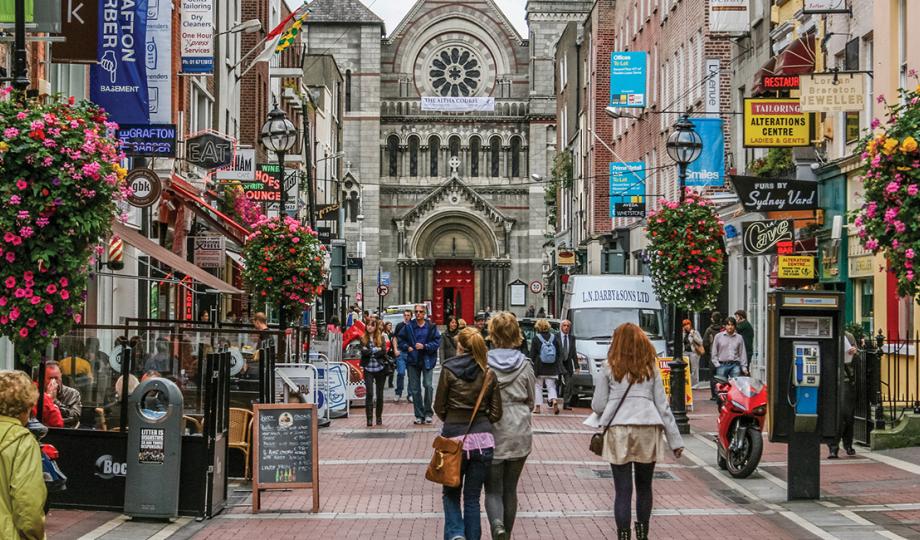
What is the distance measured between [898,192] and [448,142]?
7227cm

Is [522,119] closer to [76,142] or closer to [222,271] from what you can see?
[222,271]

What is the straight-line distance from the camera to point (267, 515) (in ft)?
42.6

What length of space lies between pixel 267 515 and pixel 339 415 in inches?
456

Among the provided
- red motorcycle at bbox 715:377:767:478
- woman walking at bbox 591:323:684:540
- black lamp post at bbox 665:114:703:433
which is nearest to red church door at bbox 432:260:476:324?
black lamp post at bbox 665:114:703:433

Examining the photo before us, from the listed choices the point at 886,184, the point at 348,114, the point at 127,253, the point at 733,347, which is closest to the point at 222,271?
the point at 127,253

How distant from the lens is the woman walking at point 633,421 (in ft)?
34.8

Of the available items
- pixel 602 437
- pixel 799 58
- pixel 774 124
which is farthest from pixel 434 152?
pixel 602 437

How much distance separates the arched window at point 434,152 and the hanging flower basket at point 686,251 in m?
61.1

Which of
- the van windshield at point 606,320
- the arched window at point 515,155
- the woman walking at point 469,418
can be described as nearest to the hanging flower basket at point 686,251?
the van windshield at point 606,320

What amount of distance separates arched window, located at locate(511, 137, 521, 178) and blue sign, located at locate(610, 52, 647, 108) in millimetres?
43116

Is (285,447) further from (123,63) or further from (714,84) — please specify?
(714,84)

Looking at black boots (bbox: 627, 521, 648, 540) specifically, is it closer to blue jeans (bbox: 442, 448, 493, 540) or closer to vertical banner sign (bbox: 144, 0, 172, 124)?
blue jeans (bbox: 442, 448, 493, 540)

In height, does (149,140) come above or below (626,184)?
below

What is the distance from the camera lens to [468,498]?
10453 mm
